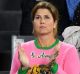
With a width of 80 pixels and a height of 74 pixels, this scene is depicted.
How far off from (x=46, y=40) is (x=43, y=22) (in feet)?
0.49

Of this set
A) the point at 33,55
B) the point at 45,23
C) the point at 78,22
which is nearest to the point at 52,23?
the point at 45,23

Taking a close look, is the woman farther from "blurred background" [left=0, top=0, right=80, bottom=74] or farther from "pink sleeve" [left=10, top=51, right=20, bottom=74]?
"blurred background" [left=0, top=0, right=80, bottom=74]

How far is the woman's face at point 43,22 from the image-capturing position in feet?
11.7

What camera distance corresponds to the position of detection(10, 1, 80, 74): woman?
11.4ft

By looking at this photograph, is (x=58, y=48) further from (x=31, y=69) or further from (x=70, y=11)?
(x=70, y=11)

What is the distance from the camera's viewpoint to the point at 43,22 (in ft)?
11.7

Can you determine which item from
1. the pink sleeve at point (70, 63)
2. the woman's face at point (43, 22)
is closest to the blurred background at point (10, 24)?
the woman's face at point (43, 22)

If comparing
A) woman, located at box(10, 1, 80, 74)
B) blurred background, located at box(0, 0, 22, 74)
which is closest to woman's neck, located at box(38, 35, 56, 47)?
woman, located at box(10, 1, 80, 74)

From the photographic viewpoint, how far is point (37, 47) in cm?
357

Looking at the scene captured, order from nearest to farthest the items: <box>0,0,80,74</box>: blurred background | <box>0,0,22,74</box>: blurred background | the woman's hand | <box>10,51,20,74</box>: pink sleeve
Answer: the woman's hand, <box>10,51,20,74</box>: pink sleeve, <box>0,0,80,74</box>: blurred background, <box>0,0,22,74</box>: blurred background

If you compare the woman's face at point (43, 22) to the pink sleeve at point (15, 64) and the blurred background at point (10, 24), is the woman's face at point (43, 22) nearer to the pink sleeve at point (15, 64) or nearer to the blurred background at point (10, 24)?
the pink sleeve at point (15, 64)

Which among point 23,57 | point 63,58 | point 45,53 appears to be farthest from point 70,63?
point 23,57

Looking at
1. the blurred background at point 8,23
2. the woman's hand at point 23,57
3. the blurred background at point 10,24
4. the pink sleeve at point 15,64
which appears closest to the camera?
the woman's hand at point 23,57

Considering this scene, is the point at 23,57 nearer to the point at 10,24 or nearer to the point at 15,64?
the point at 15,64
